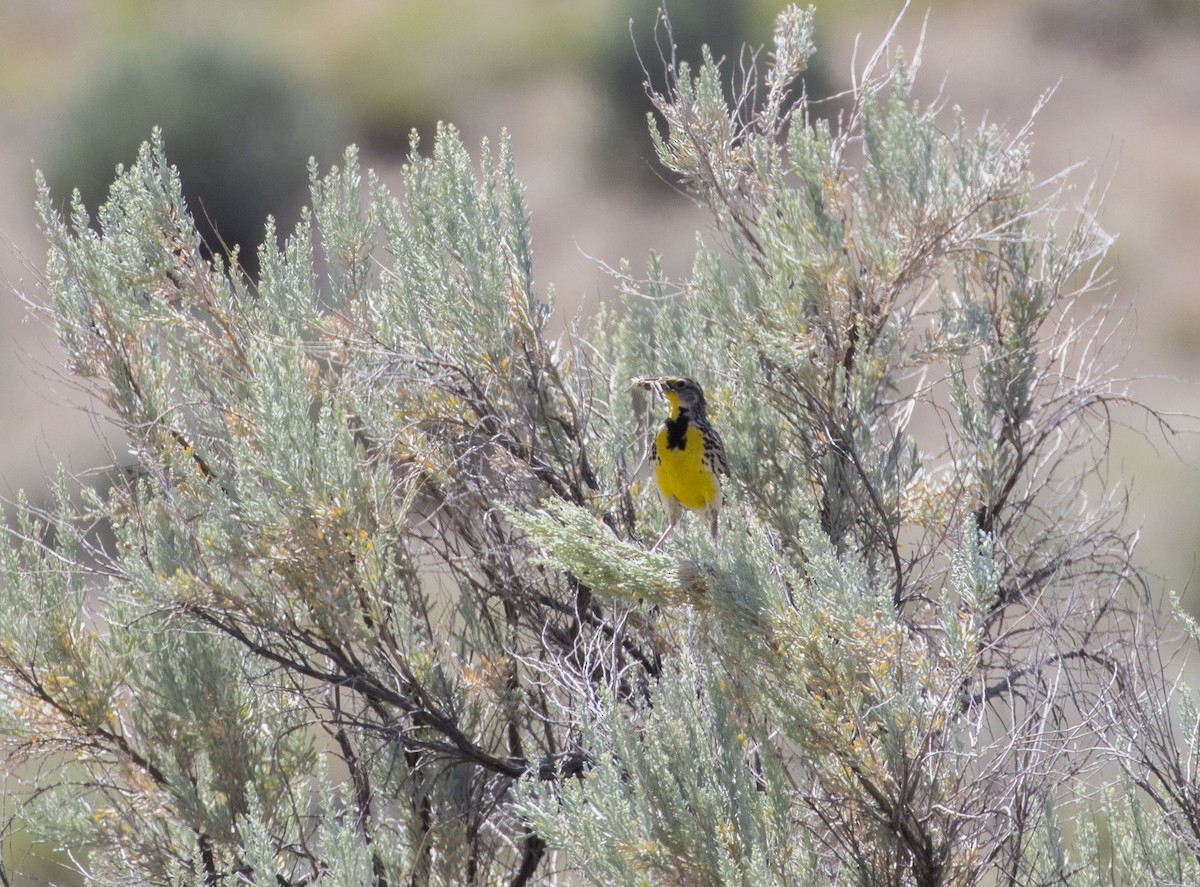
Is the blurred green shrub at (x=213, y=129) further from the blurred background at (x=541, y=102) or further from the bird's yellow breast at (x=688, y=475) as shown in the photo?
the bird's yellow breast at (x=688, y=475)

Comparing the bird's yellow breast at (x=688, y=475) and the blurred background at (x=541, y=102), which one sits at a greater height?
the blurred background at (x=541, y=102)

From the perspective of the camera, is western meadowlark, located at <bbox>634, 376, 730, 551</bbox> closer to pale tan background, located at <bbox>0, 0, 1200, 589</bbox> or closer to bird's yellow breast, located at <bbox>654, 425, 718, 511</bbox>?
bird's yellow breast, located at <bbox>654, 425, 718, 511</bbox>

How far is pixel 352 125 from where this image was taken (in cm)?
3031

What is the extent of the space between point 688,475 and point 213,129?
24.1m

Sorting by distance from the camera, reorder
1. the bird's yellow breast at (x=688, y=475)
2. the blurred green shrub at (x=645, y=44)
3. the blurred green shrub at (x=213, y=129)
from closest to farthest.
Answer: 1. the bird's yellow breast at (x=688, y=475)
2. the blurred green shrub at (x=213, y=129)
3. the blurred green shrub at (x=645, y=44)

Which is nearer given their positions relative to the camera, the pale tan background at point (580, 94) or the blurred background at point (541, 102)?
the pale tan background at point (580, 94)

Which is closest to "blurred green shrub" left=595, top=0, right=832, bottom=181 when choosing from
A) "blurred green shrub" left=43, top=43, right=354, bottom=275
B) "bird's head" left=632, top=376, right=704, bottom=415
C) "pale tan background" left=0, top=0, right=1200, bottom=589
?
"pale tan background" left=0, top=0, right=1200, bottom=589

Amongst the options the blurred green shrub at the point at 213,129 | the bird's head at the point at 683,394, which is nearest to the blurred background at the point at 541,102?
the blurred green shrub at the point at 213,129

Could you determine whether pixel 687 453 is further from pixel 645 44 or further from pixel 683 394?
pixel 645 44

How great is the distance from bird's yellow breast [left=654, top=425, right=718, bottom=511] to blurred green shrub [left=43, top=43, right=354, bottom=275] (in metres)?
19.9

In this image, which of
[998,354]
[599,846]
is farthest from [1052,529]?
[599,846]

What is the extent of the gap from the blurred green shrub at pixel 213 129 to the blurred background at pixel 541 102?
0.05 meters

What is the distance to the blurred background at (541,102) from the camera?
23734mm

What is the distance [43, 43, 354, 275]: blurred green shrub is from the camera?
25.0 m
